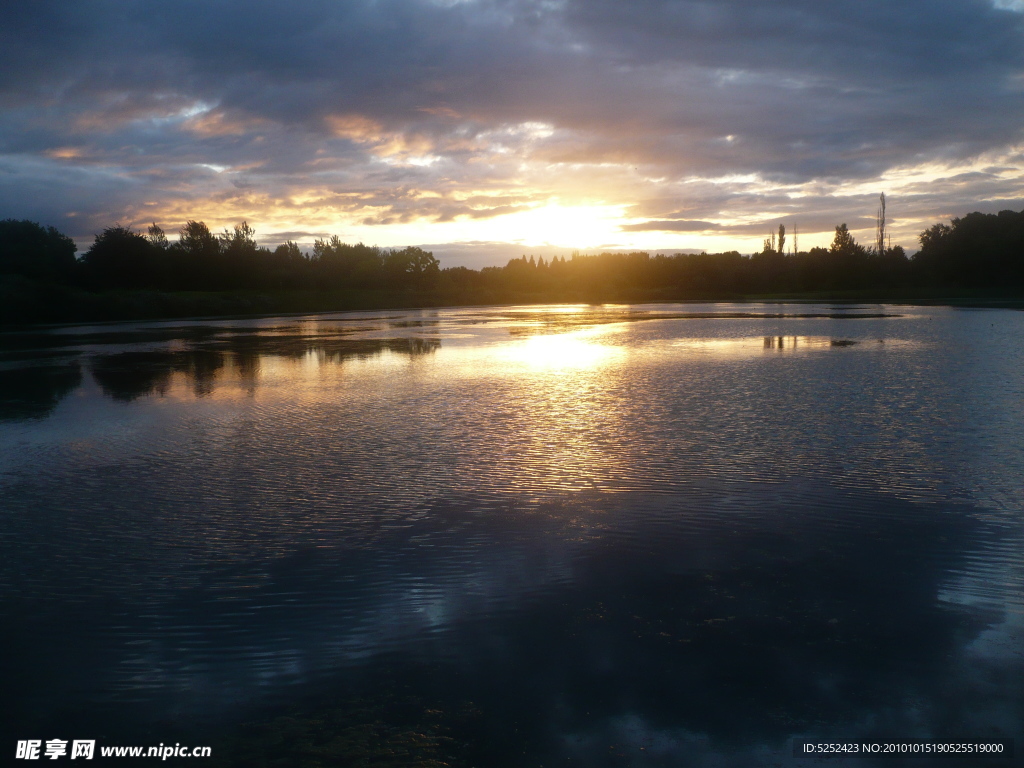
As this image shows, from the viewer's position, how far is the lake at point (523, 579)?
409cm

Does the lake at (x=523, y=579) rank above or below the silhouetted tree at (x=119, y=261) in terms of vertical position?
below

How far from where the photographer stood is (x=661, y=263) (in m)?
126

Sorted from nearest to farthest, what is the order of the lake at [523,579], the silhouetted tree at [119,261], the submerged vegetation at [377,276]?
1. the lake at [523,579]
2. the submerged vegetation at [377,276]
3. the silhouetted tree at [119,261]

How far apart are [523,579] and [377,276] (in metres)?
107

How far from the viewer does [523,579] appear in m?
5.88

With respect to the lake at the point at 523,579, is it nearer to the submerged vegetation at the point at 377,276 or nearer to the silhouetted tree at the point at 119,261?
the submerged vegetation at the point at 377,276

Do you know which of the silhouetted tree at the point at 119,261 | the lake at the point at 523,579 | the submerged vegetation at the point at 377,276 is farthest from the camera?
the silhouetted tree at the point at 119,261

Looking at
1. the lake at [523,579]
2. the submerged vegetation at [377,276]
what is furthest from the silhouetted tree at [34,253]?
the lake at [523,579]

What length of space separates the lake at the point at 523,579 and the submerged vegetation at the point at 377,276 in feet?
188

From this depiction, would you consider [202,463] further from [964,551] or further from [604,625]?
[964,551]

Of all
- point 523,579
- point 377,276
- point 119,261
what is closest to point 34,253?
point 119,261

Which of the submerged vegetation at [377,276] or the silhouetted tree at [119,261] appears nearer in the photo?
the submerged vegetation at [377,276]

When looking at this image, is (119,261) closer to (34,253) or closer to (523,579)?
(34,253)

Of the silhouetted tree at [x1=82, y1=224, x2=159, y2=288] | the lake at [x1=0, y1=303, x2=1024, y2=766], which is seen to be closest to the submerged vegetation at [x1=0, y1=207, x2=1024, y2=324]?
the silhouetted tree at [x1=82, y1=224, x2=159, y2=288]
